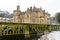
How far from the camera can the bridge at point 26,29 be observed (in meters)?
1.53

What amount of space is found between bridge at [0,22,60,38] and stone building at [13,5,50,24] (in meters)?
0.04

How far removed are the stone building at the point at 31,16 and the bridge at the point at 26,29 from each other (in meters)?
0.04

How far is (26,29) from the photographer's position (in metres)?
1.69

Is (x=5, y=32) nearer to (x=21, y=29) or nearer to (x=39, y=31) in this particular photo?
(x=21, y=29)

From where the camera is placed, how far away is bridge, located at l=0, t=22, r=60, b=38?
1527mm

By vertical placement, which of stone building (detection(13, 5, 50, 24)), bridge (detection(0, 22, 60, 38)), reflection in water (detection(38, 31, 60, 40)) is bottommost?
reflection in water (detection(38, 31, 60, 40))

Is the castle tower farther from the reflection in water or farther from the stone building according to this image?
the reflection in water

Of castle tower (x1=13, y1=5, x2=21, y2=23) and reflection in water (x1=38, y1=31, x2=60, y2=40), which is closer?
castle tower (x1=13, y1=5, x2=21, y2=23)

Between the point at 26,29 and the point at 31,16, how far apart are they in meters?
0.13

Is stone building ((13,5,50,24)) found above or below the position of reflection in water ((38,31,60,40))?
above

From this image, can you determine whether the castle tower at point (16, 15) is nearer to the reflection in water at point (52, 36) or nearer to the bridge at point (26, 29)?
the bridge at point (26, 29)

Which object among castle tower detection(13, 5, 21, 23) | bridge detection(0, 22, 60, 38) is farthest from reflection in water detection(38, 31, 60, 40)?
castle tower detection(13, 5, 21, 23)

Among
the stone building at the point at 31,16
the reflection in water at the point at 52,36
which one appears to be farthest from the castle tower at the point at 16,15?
the reflection in water at the point at 52,36

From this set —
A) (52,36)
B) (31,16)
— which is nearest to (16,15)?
(31,16)
